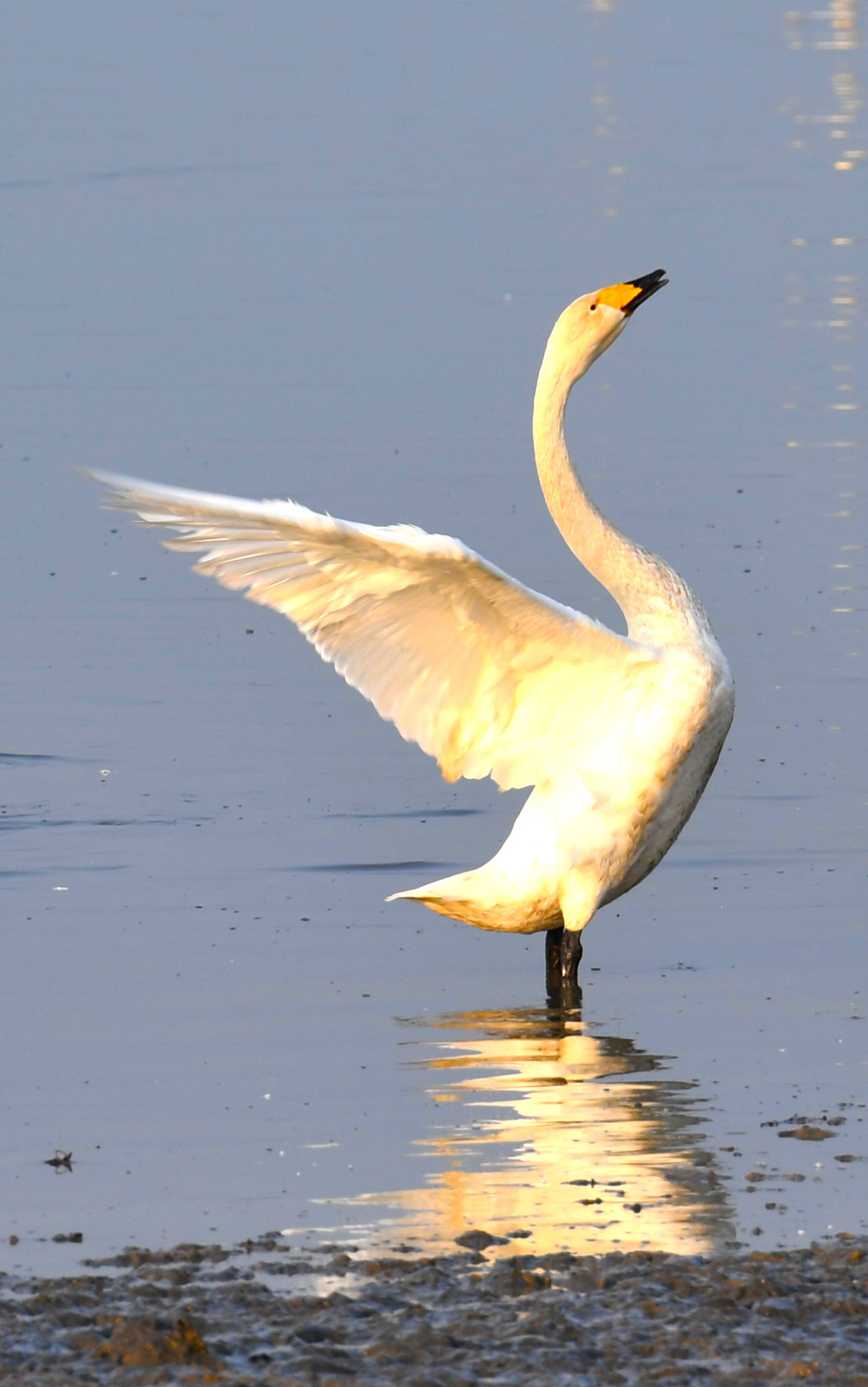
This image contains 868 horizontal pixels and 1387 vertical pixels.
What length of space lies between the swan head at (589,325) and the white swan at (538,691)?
70 cm

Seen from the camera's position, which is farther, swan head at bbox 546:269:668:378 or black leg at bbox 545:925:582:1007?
swan head at bbox 546:269:668:378

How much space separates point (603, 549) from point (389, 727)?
9.96 feet

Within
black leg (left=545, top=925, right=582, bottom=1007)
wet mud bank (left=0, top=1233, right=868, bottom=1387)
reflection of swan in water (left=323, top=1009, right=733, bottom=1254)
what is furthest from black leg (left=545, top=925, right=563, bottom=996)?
wet mud bank (left=0, top=1233, right=868, bottom=1387)

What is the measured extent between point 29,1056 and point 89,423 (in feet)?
33.5

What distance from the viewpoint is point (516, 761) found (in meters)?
9.02

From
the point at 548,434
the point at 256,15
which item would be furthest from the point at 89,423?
the point at 256,15

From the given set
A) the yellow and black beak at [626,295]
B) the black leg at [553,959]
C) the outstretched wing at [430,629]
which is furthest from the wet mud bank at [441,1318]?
the yellow and black beak at [626,295]

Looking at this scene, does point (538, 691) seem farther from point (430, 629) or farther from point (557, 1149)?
point (557, 1149)

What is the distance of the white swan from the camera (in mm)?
8273

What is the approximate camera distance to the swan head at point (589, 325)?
31.2 feet

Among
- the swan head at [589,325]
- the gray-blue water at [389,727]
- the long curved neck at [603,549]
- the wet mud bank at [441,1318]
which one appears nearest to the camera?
the wet mud bank at [441,1318]

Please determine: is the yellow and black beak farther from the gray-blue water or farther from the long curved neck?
the gray-blue water

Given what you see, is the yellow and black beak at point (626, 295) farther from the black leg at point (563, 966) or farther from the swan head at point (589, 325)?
the black leg at point (563, 966)

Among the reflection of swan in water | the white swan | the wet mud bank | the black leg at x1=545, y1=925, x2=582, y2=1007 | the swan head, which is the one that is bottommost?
the black leg at x1=545, y1=925, x2=582, y2=1007
